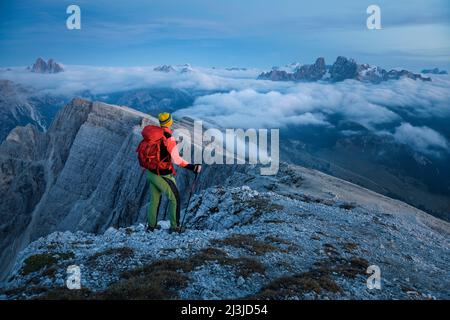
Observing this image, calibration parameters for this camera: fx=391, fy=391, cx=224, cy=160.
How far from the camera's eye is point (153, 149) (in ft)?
53.6

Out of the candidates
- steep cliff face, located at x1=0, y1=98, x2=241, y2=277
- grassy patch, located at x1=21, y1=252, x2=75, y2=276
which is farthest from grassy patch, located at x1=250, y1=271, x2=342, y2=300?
steep cliff face, located at x1=0, y1=98, x2=241, y2=277

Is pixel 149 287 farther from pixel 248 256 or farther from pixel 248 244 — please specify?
pixel 248 244

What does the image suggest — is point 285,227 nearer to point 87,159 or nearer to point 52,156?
point 87,159

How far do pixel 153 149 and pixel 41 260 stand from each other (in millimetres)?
5936

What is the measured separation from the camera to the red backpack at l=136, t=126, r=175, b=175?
52.7 feet

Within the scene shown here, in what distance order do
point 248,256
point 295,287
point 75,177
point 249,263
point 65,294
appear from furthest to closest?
point 75,177, point 248,256, point 249,263, point 295,287, point 65,294

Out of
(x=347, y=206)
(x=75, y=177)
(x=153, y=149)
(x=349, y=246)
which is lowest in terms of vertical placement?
(x=75, y=177)

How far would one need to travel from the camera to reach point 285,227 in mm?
20297

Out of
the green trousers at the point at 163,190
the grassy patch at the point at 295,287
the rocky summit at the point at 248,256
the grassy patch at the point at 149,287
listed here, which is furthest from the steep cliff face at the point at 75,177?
the grassy patch at the point at 295,287

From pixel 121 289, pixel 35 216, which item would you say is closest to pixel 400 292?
pixel 121 289

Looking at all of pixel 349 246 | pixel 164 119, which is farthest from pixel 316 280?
pixel 164 119

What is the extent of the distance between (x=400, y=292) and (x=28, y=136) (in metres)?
140

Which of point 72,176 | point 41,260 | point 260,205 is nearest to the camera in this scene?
point 41,260

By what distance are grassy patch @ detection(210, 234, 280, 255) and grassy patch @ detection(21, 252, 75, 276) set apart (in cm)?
581
